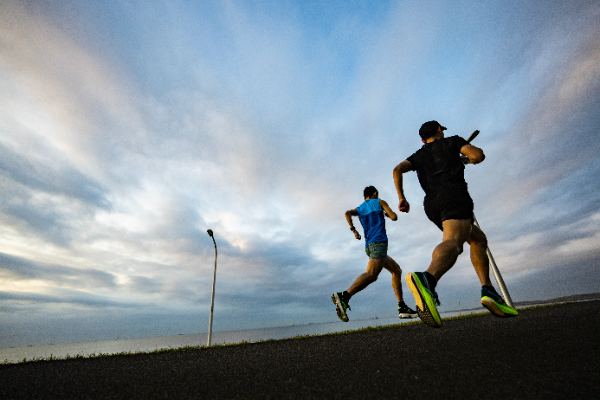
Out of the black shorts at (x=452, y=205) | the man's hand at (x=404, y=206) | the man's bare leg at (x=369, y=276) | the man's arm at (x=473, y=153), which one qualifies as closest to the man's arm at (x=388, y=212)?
the man's bare leg at (x=369, y=276)

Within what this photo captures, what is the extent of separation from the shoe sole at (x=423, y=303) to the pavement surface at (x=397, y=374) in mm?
374

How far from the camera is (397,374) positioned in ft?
7.70

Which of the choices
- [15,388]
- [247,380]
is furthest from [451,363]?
[15,388]

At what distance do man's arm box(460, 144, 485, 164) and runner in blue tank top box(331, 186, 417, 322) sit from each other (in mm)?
2171

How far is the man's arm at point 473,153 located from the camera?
290 cm

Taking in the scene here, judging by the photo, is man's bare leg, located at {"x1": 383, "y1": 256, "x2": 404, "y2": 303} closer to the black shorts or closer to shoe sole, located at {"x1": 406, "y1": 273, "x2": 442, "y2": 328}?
the black shorts

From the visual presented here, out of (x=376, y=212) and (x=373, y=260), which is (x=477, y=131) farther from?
(x=373, y=260)

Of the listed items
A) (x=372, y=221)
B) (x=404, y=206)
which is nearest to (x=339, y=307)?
(x=372, y=221)

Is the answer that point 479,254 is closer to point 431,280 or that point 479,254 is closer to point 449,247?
point 449,247

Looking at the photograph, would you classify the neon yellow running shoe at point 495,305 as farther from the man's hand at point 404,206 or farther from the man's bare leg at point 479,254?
the man's hand at point 404,206

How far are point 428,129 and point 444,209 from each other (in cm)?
123

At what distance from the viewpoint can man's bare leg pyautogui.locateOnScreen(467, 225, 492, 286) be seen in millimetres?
3275

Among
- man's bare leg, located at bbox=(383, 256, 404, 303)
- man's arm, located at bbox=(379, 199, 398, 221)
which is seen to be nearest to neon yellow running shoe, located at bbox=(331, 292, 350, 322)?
man's bare leg, located at bbox=(383, 256, 404, 303)

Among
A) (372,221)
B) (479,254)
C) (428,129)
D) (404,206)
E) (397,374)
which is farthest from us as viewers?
(372,221)
